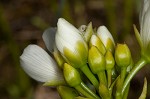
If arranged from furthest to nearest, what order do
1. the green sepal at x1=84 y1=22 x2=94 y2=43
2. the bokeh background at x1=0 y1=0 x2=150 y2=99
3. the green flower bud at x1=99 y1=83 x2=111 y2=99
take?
the bokeh background at x1=0 y1=0 x2=150 y2=99, the green sepal at x1=84 y1=22 x2=94 y2=43, the green flower bud at x1=99 y1=83 x2=111 y2=99

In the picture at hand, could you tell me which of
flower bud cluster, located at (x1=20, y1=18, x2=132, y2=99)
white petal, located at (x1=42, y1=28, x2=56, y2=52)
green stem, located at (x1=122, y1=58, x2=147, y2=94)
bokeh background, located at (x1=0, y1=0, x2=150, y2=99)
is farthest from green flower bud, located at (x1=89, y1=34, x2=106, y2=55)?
bokeh background, located at (x1=0, y1=0, x2=150, y2=99)

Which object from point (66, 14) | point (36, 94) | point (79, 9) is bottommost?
point (36, 94)

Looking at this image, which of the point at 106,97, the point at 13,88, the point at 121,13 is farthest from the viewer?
the point at 121,13

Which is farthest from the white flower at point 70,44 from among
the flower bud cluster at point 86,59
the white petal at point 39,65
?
the white petal at point 39,65

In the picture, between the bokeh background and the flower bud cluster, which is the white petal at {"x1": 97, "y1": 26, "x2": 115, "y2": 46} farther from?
the bokeh background

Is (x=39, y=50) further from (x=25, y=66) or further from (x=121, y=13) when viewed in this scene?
(x=121, y=13)

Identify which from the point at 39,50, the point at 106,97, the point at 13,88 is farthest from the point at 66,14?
the point at 106,97
